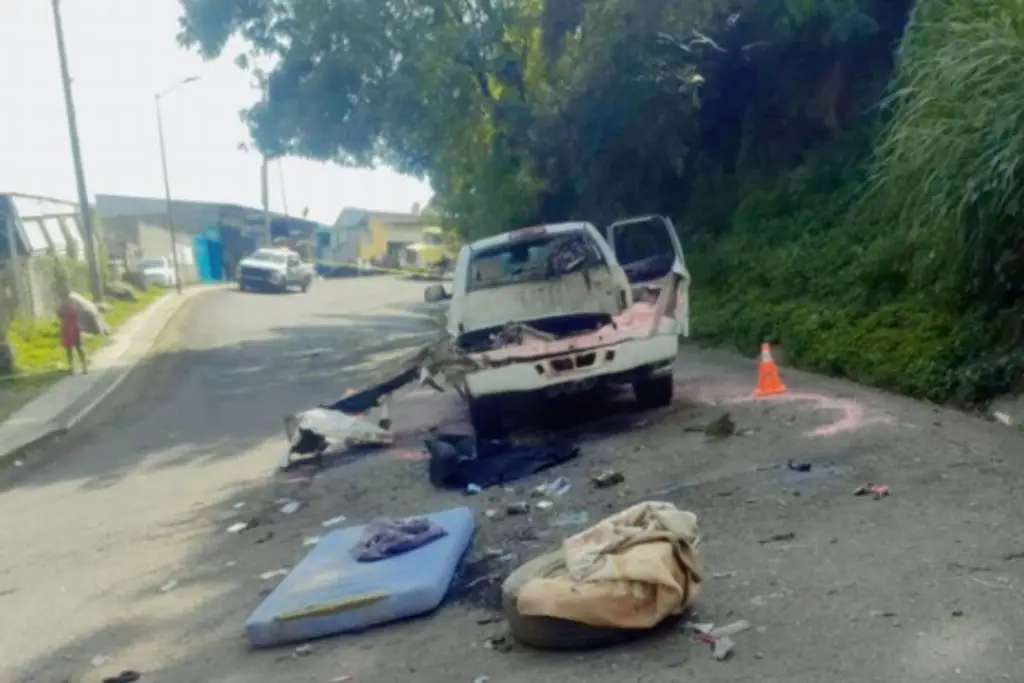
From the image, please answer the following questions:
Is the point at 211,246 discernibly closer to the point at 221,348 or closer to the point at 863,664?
the point at 221,348

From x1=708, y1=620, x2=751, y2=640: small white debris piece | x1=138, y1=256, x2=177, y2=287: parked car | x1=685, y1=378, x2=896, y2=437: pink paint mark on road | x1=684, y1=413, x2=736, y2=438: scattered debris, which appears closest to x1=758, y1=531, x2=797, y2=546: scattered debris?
x1=708, y1=620, x2=751, y2=640: small white debris piece

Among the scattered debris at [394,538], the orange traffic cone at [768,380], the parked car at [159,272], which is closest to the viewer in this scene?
the scattered debris at [394,538]

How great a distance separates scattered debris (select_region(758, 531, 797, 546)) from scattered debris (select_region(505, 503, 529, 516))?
1.86 metres

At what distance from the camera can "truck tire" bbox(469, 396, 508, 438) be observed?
10.1 meters

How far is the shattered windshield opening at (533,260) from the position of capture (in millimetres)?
11742

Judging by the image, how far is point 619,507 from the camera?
25.0 ft

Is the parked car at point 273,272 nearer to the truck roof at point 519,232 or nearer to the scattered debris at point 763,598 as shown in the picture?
the truck roof at point 519,232

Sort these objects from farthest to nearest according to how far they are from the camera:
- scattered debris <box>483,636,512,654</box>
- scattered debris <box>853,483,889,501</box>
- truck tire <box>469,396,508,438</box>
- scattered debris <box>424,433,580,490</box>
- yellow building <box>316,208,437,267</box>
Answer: yellow building <box>316,208,437,267</box> → truck tire <box>469,396,508,438</box> → scattered debris <box>424,433,580,490</box> → scattered debris <box>853,483,889,501</box> → scattered debris <box>483,636,512,654</box>

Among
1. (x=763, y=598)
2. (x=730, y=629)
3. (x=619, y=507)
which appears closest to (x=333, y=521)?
(x=619, y=507)

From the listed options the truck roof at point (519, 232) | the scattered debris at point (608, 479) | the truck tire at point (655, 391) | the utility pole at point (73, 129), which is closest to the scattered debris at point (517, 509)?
the scattered debris at point (608, 479)

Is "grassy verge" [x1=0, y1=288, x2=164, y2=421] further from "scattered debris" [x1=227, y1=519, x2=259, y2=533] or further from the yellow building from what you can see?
the yellow building

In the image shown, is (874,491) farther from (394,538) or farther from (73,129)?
(73,129)

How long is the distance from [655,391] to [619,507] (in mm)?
3499

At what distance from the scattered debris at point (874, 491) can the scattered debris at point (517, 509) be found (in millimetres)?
2075
